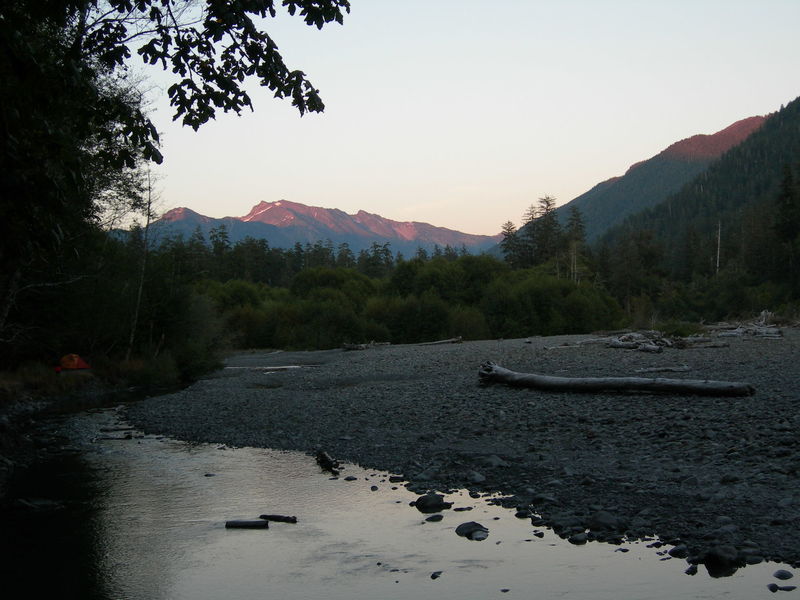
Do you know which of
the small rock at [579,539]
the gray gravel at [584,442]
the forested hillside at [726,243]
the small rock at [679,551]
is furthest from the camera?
the forested hillside at [726,243]

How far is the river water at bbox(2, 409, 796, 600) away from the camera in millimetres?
5809

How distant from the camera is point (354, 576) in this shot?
624 cm

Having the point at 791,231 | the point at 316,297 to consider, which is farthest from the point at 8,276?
the point at 791,231

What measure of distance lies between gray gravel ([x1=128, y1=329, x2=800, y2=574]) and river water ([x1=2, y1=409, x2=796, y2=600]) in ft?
1.45

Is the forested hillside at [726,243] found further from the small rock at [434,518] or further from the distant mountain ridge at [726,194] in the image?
the small rock at [434,518]

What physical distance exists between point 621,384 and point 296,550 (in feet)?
29.5

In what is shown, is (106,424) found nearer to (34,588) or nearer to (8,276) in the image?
(8,276)

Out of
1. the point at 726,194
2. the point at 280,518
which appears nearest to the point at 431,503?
the point at 280,518

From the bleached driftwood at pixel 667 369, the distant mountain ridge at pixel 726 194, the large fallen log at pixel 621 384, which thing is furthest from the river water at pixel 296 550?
the distant mountain ridge at pixel 726 194

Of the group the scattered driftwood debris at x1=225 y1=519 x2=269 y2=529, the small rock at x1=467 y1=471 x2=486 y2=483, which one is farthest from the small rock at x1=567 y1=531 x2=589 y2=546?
the scattered driftwood debris at x1=225 y1=519 x2=269 y2=529

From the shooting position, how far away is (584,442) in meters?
10.4

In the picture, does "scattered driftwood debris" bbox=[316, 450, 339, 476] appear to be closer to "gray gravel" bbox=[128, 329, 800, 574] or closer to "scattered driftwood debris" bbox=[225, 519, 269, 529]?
"gray gravel" bbox=[128, 329, 800, 574]

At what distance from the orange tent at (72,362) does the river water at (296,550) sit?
14.7 metres

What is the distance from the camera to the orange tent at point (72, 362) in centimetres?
2386
